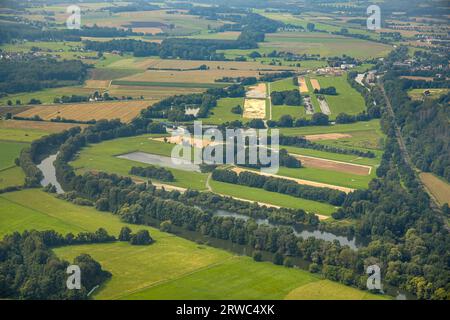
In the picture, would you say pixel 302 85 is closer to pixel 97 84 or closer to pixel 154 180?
pixel 97 84

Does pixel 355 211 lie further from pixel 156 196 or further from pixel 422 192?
pixel 156 196

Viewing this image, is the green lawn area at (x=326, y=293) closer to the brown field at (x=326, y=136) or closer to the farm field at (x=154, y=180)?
the farm field at (x=154, y=180)

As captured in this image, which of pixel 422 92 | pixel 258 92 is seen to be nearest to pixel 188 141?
pixel 258 92

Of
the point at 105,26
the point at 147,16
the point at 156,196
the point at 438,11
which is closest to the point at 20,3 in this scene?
the point at 105,26

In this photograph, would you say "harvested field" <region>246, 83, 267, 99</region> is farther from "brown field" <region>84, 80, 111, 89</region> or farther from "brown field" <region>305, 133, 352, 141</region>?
"brown field" <region>305, 133, 352, 141</region>

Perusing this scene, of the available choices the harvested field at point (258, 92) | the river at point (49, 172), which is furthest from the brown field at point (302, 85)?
the river at point (49, 172)

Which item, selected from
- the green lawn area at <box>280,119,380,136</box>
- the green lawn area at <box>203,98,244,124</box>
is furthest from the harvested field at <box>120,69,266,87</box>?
the green lawn area at <box>280,119,380,136</box>
